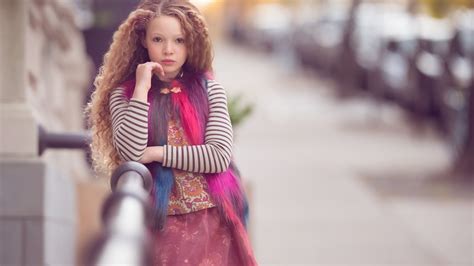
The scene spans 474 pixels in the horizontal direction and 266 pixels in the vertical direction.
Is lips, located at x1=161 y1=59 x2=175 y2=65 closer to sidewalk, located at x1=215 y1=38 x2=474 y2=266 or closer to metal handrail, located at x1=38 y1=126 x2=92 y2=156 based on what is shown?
metal handrail, located at x1=38 y1=126 x2=92 y2=156

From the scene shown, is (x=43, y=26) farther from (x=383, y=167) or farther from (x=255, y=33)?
(x=255, y=33)

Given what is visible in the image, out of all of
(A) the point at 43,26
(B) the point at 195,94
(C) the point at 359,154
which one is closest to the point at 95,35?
(A) the point at 43,26

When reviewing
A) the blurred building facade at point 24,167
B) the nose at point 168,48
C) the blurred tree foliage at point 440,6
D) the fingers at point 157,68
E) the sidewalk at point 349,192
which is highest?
the blurred tree foliage at point 440,6

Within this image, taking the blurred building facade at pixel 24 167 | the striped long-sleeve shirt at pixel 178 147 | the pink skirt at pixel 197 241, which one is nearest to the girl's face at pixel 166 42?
the striped long-sleeve shirt at pixel 178 147

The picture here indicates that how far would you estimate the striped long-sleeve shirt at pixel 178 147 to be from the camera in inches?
103

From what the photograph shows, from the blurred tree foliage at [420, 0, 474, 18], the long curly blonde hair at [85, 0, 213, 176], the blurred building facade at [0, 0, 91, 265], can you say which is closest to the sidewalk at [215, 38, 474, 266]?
the blurred building facade at [0, 0, 91, 265]

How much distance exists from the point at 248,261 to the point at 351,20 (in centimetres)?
1746

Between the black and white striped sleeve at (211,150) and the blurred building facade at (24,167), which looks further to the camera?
the blurred building facade at (24,167)

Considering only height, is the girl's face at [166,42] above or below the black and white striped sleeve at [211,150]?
above

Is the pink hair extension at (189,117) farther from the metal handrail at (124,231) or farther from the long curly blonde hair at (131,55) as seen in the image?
the metal handrail at (124,231)

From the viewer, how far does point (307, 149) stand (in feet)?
48.0

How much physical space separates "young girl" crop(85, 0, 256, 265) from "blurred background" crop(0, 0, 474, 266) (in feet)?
0.86

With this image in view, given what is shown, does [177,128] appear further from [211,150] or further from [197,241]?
[197,241]

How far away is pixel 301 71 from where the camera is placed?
104 feet
